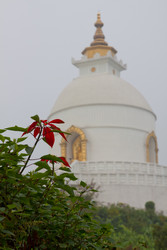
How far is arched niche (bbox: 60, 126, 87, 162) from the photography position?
28469 mm

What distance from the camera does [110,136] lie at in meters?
28.6

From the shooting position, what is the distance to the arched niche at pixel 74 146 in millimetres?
28469

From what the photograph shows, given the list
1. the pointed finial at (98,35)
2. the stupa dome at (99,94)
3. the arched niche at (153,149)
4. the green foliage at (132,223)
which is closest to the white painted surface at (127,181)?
the green foliage at (132,223)

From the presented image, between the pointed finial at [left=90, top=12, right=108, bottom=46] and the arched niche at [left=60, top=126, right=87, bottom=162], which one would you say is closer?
the arched niche at [left=60, top=126, right=87, bottom=162]

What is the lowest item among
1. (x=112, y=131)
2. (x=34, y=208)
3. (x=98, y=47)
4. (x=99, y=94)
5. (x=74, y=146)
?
(x=34, y=208)

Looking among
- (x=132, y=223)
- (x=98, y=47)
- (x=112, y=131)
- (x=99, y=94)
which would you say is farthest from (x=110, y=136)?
(x=132, y=223)

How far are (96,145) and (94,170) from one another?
10.8ft

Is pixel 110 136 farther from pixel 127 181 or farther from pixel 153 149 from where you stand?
pixel 127 181

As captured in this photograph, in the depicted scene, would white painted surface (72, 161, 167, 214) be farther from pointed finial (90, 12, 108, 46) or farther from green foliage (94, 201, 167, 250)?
pointed finial (90, 12, 108, 46)

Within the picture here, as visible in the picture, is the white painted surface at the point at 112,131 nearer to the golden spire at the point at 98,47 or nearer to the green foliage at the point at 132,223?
the golden spire at the point at 98,47

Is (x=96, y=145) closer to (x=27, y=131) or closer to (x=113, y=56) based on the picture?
(x=113, y=56)

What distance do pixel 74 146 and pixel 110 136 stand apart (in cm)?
347

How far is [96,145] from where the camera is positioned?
28562mm

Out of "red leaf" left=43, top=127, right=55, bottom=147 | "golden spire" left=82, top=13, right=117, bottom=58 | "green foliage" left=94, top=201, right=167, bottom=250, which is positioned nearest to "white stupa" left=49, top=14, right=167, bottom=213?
"golden spire" left=82, top=13, right=117, bottom=58
